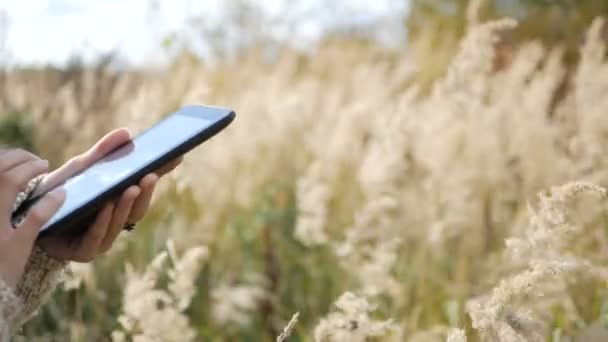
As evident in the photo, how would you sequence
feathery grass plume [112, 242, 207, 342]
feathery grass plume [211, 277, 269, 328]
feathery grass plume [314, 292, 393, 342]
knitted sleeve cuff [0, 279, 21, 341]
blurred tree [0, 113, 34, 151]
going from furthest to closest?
blurred tree [0, 113, 34, 151] < feathery grass plume [211, 277, 269, 328] < feathery grass plume [112, 242, 207, 342] < feathery grass plume [314, 292, 393, 342] < knitted sleeve cuff [0, 279, 21, 341]

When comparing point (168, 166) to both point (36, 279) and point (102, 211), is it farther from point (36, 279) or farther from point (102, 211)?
point (36, 279)

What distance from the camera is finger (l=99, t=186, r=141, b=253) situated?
4.91ft

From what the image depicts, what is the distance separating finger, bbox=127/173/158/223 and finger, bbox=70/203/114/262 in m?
0.06

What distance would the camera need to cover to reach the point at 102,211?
60.2 inches

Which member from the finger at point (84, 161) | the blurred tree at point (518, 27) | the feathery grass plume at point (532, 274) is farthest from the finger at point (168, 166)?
the blurred tree at point (518, 27)

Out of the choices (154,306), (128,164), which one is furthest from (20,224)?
(154,306)

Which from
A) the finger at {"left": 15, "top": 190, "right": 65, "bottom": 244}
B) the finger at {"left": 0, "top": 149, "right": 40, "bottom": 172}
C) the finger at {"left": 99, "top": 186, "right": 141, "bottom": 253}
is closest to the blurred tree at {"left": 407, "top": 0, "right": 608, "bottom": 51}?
the finger at {"left": 99, "top": 186, "right": 141, "bottom": 253}

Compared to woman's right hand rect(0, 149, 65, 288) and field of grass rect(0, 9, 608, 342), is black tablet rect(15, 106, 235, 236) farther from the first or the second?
field of grass rect(0, 9, 608, 342)

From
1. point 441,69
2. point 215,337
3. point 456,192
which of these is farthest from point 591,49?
point 441,69

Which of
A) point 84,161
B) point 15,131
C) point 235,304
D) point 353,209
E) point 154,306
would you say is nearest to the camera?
point 84,161

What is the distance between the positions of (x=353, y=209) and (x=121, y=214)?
8.16 feet

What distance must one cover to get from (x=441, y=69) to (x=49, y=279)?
6446 millimetres

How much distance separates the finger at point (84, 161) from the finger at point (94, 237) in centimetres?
12

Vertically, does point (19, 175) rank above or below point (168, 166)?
below
